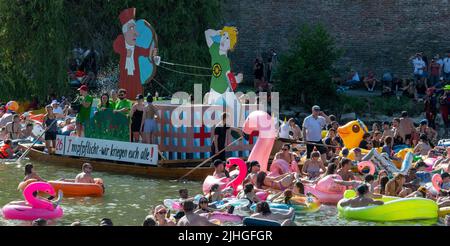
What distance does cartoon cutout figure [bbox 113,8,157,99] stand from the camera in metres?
25.2

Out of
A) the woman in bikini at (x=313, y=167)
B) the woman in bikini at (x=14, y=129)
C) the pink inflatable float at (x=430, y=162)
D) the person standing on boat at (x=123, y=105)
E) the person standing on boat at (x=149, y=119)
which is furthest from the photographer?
the woman in bikini at (x=14, y=129)

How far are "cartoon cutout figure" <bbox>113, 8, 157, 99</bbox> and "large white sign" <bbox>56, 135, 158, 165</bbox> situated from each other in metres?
1.65

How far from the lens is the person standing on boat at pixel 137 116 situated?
77.6ft

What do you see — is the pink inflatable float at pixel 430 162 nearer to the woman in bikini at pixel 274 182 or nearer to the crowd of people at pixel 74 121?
the woman in bikini at pixel 274 182

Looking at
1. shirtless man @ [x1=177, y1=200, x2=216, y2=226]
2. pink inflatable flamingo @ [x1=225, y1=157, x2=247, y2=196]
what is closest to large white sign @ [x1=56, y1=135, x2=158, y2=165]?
pink inflatable flamingo @ [x1=225, y1=157, x2=247, y2=196]

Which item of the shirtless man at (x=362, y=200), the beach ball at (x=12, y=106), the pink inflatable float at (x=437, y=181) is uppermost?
the beach ball at (x=12, y=106)

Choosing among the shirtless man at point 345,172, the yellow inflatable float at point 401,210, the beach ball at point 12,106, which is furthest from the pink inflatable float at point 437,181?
the beach ball at point 12,106

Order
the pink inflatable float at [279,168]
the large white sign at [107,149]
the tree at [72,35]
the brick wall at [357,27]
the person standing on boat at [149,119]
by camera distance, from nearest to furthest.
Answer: the pink inflatable float at [279,168]
the person standing on boat at [149,119]
the large white sign at [107,149]
the tree at [72,35]
the brick wall at [357,27]

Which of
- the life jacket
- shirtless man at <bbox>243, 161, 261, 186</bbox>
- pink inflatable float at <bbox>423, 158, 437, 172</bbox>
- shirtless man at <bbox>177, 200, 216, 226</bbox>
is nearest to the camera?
shirtless man at <bbox>177, 200, 216, 226</bbox>

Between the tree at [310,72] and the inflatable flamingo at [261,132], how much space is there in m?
9.68

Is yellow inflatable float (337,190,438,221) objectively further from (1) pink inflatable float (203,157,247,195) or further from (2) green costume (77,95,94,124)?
(2) green costume (77,95,94,124)

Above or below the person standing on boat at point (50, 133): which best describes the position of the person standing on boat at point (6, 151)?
below
